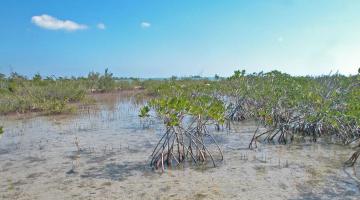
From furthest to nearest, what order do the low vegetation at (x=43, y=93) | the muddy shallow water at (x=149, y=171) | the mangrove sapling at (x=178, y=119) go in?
the low vegetation at (x=43, y=93)
the mangrove sapling at (x=178, y=119)
the muddy shallow water at (x=149, y=171)

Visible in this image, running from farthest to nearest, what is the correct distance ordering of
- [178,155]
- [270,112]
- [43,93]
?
[43,93] → [270,112] → [178,155]

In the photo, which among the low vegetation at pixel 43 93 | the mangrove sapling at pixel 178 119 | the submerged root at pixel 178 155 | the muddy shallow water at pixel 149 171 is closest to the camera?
the muddy shallow water at pixel 149 171

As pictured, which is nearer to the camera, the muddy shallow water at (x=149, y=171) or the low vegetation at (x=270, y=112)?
the muddy shallow water at (x=149, y=171)

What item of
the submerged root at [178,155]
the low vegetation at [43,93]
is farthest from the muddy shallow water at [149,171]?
the low vegetation at [43,93]

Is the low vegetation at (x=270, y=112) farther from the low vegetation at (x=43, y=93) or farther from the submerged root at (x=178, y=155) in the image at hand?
the low vegetation at (x=43, y=93)

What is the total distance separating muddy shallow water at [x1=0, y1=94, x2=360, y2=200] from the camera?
483 centimetres

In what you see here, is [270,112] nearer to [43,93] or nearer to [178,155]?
[178,155]

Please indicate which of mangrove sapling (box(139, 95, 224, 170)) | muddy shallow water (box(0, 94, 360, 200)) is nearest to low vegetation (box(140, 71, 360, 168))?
mangrove sapling (box(139, 95, 224, 170))

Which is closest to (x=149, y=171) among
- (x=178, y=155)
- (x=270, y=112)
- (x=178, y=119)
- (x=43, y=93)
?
(x=178, y=155)

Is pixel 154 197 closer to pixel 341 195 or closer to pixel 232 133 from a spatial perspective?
pixel 341 195

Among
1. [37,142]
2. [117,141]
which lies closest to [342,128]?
[117,141]

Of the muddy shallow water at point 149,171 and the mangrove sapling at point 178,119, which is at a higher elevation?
the mangrove sapling at point 178,119

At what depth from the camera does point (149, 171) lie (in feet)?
18.7

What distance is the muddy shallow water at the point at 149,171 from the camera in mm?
4832
